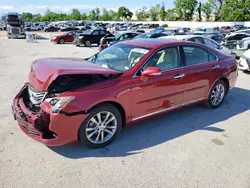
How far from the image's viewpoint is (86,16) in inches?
4690

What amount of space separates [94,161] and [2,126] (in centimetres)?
205

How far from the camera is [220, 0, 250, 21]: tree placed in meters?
59.2

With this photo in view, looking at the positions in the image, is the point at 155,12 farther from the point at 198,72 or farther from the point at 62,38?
the point at 198,72

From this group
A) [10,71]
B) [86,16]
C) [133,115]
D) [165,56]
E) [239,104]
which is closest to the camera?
[133,115]

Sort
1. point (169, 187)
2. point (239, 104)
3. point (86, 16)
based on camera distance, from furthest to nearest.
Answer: point (86, 16)
point (239, 104)
point (169, 187)

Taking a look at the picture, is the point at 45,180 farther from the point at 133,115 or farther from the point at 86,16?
the point at 86,16

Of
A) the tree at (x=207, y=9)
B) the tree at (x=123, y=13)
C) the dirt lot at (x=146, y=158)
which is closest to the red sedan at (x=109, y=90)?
the dirt lot at (x=146, y=158)

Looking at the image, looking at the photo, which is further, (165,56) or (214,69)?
(214,69)

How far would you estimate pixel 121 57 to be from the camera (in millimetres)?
4176

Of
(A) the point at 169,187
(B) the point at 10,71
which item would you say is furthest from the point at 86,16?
(A) the point at 169,187

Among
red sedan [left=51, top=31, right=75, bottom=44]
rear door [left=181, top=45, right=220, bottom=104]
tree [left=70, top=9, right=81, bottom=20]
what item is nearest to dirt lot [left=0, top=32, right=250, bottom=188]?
rear door [left=181, top=45, right=220, bottom=104]

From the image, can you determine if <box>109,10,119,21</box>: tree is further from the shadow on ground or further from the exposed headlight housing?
the exposed headlight housing

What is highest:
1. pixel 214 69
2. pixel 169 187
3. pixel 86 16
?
pixel 86 16

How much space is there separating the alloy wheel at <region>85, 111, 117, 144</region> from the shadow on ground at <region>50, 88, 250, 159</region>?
156mm
